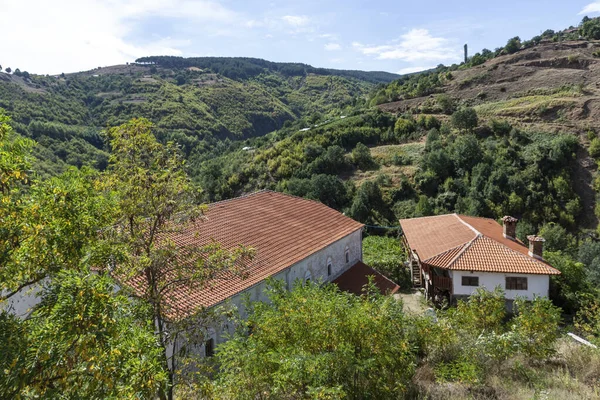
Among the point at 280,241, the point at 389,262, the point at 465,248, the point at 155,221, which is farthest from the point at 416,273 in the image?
the point at 155,221

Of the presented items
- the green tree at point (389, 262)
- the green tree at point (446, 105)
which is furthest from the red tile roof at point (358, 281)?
the green tree at point (446, 105)

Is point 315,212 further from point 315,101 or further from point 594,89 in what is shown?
point 315,101

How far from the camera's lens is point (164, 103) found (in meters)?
103

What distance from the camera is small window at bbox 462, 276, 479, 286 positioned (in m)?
20.9

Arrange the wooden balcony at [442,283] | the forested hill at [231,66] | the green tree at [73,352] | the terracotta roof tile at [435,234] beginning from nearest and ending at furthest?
the green tree at [73,352] < the wooden balcony at [442,283] < the terracotta roof tile at [435,234] < the forested hill at [231,66]

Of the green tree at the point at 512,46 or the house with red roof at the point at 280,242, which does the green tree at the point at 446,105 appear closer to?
the green tree at the point at 512,46

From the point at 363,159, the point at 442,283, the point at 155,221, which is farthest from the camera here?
the point at 363,159

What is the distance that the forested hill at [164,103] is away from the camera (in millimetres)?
74812

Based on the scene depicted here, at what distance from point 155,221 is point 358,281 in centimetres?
1546

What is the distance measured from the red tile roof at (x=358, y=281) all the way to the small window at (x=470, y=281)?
3987mm

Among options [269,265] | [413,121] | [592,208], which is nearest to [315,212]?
[269,265]

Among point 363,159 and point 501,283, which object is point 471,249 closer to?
point 501,283

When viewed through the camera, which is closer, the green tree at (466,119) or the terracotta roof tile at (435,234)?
the terracotta roof tile at (435,234)

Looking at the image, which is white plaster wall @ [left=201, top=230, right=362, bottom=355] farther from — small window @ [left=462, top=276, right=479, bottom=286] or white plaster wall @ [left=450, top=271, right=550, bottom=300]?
small window @ [left=462, top=276, right=479, bottom=286]
